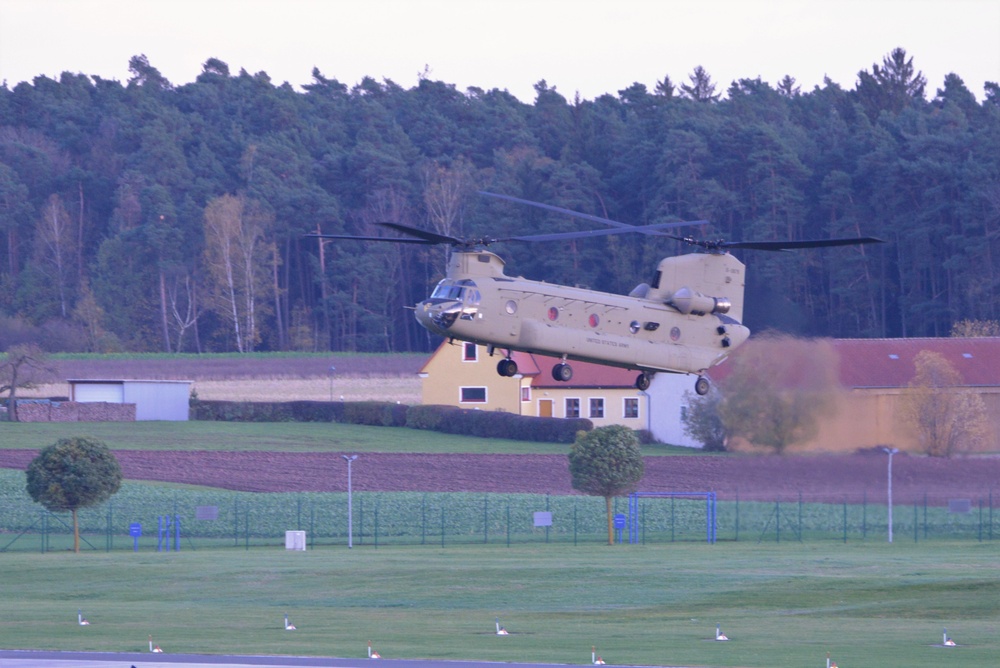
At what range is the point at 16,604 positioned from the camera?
39.9 m

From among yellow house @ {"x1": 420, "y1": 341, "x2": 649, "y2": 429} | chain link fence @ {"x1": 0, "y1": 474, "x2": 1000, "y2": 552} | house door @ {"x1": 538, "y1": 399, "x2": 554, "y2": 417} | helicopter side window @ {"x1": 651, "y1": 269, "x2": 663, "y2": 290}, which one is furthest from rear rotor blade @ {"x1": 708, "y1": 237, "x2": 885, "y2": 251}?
house door @ {"x1": 538, "y1": 399, "x2": 554, "y2": 417}

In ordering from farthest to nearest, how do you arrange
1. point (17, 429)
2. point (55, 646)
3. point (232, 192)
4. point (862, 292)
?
point (232, 192), point (862, 292), point (17, 429), point (55, 646)

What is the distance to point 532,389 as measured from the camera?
9044cm

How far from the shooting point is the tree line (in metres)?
99.1

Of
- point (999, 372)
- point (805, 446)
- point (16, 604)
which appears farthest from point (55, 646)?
point (999, 372)

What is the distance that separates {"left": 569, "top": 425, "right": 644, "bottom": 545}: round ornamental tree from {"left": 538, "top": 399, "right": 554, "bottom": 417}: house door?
3370cm

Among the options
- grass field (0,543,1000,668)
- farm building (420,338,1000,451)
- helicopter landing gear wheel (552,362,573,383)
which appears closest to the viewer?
grass field (0,543,1000,668)

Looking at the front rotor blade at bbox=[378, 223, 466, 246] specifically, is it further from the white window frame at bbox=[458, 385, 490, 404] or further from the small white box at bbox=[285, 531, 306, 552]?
the white window frame at bbox=[458, 385, 490, 404]

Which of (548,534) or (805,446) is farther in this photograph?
(548,534)

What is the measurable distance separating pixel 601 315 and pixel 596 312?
0.14m

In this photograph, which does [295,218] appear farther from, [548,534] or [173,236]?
[548,534]

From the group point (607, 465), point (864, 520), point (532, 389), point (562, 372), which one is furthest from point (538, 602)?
point (532, 389)

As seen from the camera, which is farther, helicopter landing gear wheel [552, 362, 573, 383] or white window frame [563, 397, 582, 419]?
white window frame [563, 397, 582, 419]

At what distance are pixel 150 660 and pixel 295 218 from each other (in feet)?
332
